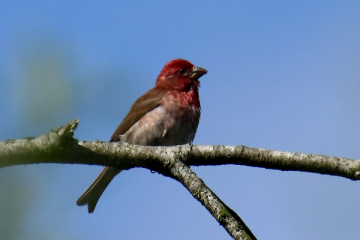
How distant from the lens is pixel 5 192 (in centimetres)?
305

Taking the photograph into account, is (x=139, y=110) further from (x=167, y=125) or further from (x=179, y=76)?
(x=179, y=76)

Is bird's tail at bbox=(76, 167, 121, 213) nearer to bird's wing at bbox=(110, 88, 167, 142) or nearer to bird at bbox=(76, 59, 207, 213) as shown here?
bird at bbox=(76, 59, 207, 213)

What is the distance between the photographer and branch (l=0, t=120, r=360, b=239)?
3.62 meters

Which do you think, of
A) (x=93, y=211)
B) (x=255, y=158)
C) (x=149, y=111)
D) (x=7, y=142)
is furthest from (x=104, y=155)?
(x=149, y=111)

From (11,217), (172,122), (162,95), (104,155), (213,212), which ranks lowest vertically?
(11,217)

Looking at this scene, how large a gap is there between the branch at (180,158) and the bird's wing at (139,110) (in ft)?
13.2

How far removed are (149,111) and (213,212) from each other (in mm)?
4541

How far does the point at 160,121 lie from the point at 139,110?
0.63m

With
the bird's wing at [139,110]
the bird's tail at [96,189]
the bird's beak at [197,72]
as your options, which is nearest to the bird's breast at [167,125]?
the bird's wing at [139,110]

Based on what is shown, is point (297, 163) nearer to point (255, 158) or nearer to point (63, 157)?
point (255, 158)

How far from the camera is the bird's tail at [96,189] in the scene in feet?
24.8

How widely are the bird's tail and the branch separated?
11.3 ft

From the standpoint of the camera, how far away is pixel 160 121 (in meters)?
8.05

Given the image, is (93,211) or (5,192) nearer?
(5,192)
